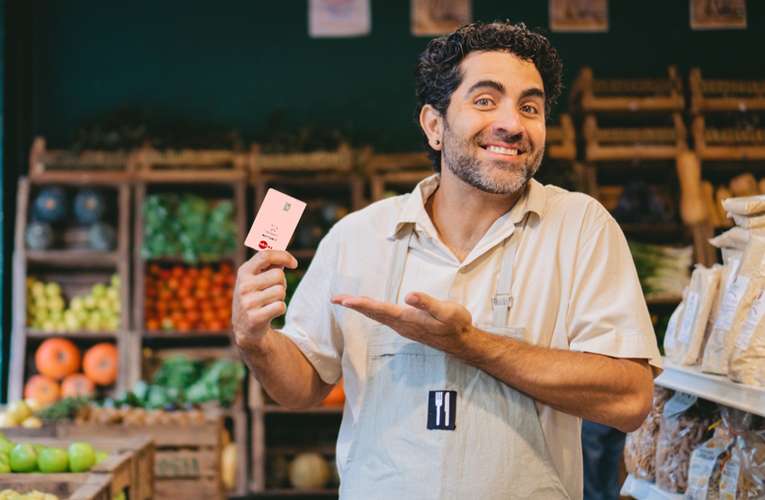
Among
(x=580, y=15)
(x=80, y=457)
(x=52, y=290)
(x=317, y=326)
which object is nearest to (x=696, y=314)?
(x=317, y=326)

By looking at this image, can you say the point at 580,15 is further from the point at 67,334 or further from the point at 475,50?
the point at 67,334

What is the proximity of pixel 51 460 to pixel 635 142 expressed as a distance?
12.4ft

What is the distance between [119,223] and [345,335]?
3.24m

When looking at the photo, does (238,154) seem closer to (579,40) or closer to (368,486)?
(579,40)

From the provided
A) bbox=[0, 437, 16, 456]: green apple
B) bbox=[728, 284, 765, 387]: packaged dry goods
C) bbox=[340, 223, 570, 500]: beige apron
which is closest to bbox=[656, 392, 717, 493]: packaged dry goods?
bbox=[728, 284, 765, 387]: packaged dry goods

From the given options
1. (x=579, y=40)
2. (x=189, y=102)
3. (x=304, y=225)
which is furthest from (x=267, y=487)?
(x=579, y=40)

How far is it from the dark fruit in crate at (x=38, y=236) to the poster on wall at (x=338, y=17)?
2.37 m

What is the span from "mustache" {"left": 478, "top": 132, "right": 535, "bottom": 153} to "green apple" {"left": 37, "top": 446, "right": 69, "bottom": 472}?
1.91 m

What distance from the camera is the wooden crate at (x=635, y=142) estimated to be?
4.16 m

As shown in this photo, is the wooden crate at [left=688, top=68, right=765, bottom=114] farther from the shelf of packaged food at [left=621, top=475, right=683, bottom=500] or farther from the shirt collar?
the shirt collar

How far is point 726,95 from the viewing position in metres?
4.22

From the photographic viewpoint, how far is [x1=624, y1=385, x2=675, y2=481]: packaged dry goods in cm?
204

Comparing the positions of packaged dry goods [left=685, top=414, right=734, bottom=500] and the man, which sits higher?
the man

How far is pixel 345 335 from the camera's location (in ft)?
5.32
